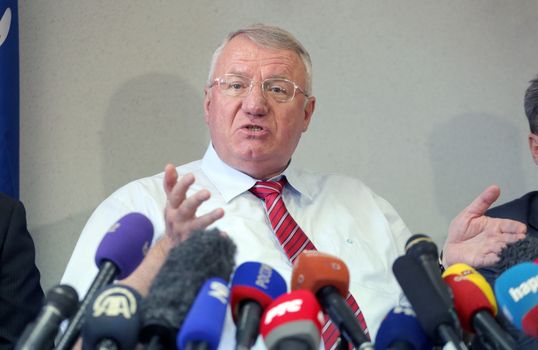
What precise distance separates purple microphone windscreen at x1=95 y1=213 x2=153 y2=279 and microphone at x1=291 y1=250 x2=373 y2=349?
290 millimetres

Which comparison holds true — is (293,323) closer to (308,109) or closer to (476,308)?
(476,308)

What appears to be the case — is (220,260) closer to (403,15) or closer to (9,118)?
(9,118)

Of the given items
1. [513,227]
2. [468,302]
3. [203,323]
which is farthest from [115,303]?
[513,227]

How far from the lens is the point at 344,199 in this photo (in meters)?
2.55

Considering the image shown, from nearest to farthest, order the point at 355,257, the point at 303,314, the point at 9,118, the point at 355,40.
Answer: the point at 303,314, the point at 355,257, the point at 9,118, the point at 355,40

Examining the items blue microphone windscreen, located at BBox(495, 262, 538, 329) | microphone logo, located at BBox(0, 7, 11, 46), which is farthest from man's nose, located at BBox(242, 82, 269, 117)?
blue microphone windscreen, located at BBox(495, 262, 538, 329)

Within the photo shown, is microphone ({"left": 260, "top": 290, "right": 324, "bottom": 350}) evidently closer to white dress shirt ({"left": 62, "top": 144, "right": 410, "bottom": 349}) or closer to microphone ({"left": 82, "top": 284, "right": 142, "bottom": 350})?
microphone ({"left": 82, "top": 284, "right": 142, "bottom": 350})

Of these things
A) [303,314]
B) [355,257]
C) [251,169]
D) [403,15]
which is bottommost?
[355,257]

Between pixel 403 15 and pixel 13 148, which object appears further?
pixel 403 15

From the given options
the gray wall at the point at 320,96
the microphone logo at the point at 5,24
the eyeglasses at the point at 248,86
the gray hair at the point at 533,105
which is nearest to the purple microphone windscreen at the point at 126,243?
the eyeglasses at the point at 248,86

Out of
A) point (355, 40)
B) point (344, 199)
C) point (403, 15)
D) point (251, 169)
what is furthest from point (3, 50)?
point (403, 15)

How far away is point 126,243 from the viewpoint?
126 centimetres

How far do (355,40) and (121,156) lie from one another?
1184 mm

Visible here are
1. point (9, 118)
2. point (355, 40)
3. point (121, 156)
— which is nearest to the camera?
point (9, 118)
